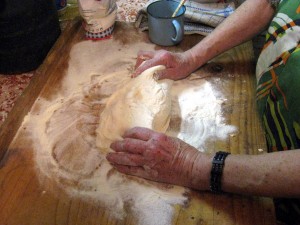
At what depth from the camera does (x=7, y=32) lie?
118 cm

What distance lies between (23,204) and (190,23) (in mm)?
941

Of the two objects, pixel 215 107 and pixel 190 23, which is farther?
pixel 190 23

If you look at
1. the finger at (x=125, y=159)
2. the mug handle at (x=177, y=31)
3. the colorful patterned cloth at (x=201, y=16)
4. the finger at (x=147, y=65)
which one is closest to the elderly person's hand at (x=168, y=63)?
the finger at (x=147, y=65)

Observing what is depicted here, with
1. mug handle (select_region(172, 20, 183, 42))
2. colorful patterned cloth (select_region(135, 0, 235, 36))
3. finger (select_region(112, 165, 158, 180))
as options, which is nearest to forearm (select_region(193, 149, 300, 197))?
finger (select_region(112, 165, 158, 180))

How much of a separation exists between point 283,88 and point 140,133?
0.41m

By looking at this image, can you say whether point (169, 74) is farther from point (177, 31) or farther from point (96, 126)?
point (96, 126)

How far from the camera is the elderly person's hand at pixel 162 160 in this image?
0.78m

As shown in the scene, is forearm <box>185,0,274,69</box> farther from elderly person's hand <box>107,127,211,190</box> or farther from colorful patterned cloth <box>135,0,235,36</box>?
elderly person's hand <box>107,127,211,190</box>

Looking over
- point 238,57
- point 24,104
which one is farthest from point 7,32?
point 238,57

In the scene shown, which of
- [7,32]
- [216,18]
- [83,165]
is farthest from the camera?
[216,18]

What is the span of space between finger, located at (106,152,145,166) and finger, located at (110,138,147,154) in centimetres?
1

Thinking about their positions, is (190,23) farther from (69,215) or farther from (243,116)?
(69,215)

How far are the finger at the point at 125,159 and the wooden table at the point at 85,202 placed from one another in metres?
0.13

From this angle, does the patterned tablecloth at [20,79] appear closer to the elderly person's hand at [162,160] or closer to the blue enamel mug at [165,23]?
the blue enamel mug at [165,23]
